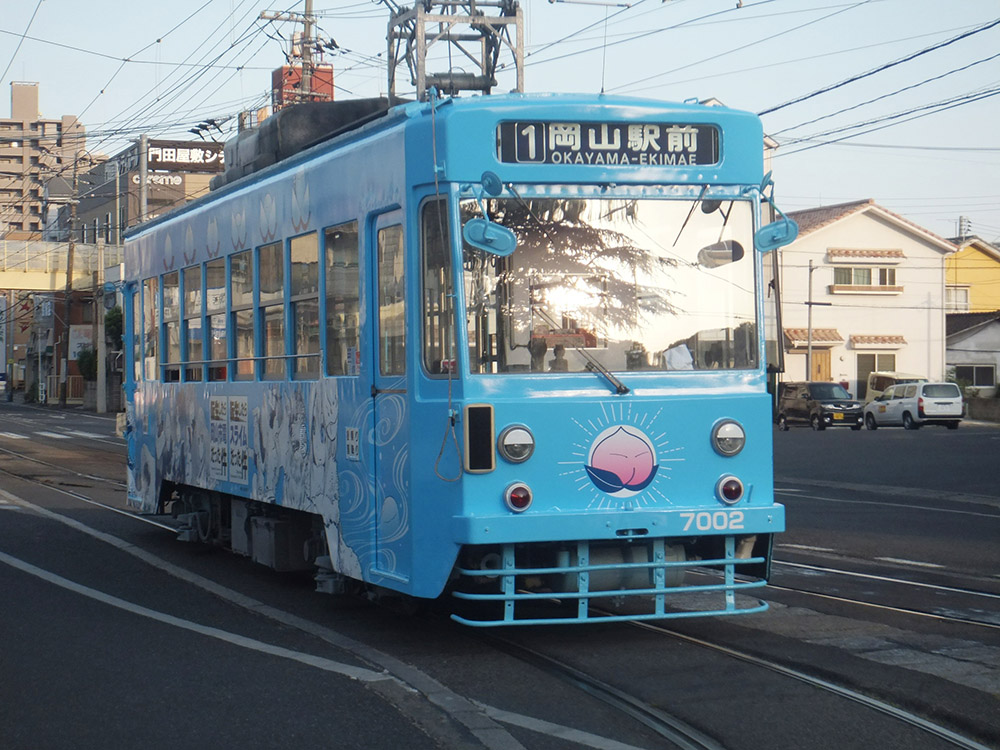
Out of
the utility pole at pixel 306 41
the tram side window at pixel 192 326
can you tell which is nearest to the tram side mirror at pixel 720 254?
the tram side window at pixel 192 326

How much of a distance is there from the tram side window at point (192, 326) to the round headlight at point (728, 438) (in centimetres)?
524

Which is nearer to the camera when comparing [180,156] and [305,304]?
[305,304]

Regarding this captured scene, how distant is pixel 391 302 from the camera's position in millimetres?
7750

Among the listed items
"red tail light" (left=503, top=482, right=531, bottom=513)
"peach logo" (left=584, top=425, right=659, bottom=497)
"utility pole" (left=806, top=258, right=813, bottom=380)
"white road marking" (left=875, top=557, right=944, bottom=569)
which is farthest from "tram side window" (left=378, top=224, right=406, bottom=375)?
"utility pole" (left=806, top=258, right=813, bottom=380)

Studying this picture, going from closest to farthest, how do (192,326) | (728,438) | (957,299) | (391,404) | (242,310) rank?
(728,438) → (391,404) → (242,310) → (192,326) → (957,299)

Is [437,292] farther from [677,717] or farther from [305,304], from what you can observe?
[677,717]

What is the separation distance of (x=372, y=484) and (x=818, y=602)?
10.9 feet

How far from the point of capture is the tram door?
24.8 feet

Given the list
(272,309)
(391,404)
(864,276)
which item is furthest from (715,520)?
(864,276)

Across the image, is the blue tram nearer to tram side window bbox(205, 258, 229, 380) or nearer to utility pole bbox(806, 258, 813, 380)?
tram side window bbox(205, 258, 229, 380)

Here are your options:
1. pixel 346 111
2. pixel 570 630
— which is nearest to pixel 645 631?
pixel 570 630

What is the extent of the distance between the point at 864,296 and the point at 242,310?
50315 millimetres

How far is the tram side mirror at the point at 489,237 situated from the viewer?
7.12 m

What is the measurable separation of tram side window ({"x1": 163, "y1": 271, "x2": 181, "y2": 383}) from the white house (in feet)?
152
